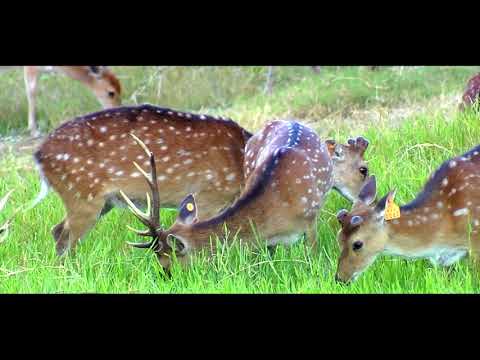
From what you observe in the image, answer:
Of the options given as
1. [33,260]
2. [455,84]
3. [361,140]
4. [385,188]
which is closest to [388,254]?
[385,188]

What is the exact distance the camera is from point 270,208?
618 cm

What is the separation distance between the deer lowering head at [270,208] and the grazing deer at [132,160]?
502mm

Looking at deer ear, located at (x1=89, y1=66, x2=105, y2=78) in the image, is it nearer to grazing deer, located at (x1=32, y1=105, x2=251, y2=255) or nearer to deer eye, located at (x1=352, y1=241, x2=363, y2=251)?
grazing deer, located at (x1=32, y1=105, x2=251, y2=255)

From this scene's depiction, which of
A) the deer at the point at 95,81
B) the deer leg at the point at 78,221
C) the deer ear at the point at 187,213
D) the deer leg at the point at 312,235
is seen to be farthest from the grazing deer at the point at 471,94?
the deer at the point at 95,81

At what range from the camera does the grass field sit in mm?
5598

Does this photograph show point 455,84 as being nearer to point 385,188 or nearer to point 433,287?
point 385,188

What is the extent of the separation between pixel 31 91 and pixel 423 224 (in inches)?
315

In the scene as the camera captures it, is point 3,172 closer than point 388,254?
No

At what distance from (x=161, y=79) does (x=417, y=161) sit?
710 cm

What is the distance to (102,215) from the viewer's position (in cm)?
720

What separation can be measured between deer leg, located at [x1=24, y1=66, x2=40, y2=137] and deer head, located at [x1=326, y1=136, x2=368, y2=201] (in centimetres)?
613

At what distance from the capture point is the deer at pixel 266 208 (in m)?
5.94

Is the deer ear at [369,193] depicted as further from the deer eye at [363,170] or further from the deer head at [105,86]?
the deer head at [105,86]

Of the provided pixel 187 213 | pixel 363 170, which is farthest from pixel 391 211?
pixel 363 170
